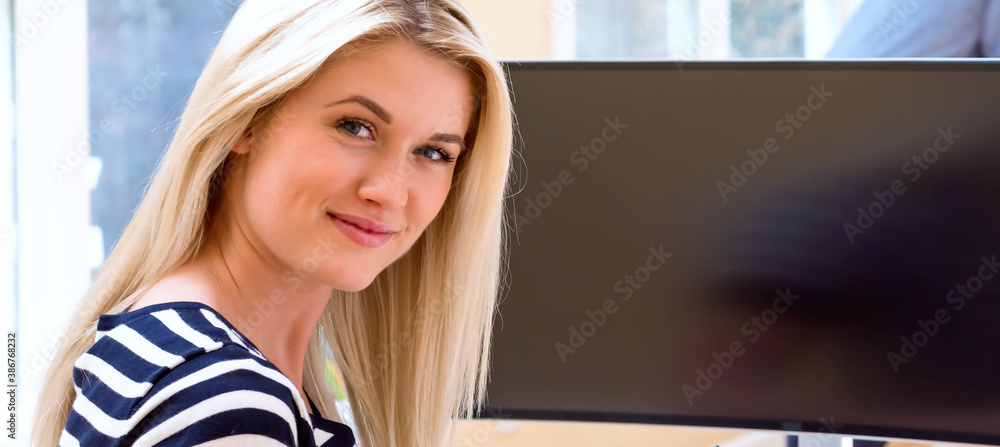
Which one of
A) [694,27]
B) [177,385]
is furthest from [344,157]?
[694,27]

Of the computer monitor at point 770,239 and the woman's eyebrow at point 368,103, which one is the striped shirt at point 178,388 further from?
the computer monitor at point 770,239

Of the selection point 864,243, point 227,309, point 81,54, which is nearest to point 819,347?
point 864,243

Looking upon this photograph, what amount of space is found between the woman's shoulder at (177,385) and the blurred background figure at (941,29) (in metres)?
0.95

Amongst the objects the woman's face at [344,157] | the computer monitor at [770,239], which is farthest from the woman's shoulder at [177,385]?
the computer monitor at [770,239]

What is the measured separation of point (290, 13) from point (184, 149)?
159 mm

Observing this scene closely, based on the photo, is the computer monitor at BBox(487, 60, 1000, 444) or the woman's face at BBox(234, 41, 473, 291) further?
the computer monitor at BBox(487, 60, 1000, 444)

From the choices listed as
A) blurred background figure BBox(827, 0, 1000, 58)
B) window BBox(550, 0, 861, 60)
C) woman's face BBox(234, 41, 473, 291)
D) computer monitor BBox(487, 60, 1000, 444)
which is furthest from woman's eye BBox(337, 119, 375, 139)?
window BBox(550, 0, 861, 60)

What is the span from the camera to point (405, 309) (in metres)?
0.97

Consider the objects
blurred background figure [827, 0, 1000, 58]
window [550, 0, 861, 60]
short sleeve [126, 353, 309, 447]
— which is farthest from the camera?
window [550, 0, 861, 60]

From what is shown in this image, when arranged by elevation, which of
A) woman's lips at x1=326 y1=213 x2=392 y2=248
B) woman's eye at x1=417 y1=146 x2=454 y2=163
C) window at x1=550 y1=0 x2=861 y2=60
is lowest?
woman's lips at x1=326 y1=213 x2=392 y2=248

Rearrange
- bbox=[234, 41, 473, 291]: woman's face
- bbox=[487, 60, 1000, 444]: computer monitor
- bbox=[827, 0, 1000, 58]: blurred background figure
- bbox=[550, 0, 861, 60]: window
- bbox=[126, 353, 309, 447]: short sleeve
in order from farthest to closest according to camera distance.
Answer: bbox=[550, 0, 861, 60]: window < bbox=[827, 0, 1000, 58]: blurred background figure < bbox=[487, 60, 1000, 444]: computer monitor < bbox=[234, 41, 473, 291]: woman's face < bbox=[126, 353, 309, 447]: short sleeve

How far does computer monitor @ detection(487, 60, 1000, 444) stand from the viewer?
82 cm

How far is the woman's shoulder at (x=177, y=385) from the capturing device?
537 millimetres

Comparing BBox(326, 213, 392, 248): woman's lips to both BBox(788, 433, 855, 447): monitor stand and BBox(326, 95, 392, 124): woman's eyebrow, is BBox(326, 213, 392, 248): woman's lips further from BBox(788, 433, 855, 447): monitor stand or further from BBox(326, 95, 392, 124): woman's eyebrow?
BBox(788, 433, 855, 447): monitor stand
